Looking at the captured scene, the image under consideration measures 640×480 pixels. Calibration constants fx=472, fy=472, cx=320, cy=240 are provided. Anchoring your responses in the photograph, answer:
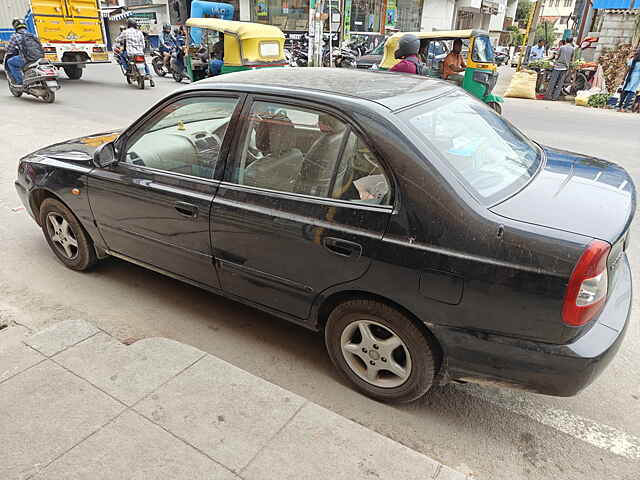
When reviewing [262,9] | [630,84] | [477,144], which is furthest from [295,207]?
[262,9]

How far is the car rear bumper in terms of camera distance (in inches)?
80.3

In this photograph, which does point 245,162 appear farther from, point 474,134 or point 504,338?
point 504,338

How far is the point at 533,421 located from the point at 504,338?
0.76 metres

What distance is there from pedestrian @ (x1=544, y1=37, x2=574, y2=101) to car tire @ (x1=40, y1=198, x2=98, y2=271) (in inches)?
615

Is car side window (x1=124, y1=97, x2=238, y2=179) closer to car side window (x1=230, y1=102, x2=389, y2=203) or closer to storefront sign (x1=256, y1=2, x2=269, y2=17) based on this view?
car side window (x1=230, y1=102, x2=389, y2=203)

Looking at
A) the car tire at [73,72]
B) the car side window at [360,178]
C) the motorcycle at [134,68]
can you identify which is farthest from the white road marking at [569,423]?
the car tire at [73,72]

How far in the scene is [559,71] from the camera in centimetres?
1502

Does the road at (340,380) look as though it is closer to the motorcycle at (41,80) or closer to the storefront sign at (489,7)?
→ the motorcycle at (41,80)

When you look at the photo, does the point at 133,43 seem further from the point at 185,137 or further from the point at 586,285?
the point at 586,285

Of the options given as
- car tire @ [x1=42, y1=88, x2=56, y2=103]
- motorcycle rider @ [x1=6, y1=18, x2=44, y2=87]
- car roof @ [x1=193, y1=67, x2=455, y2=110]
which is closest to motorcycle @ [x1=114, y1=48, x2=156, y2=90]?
motorcycle rider @ [x1=6, y1=18, x2=44, y2=87]

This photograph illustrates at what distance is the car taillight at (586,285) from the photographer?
192 centimetres

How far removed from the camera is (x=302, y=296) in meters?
2.67

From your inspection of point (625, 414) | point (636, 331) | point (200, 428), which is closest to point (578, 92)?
point (636, 331)

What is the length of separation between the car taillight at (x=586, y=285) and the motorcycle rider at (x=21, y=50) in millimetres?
13231
